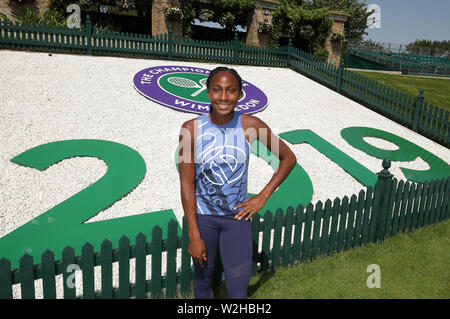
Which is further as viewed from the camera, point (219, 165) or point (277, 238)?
point (277, 238)

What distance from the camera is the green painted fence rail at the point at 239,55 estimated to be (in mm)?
11023

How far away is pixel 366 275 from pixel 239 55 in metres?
12.2

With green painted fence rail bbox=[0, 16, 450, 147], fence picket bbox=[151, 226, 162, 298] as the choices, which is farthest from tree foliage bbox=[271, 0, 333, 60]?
fence picket bbox=[151, 226, 162, 298]

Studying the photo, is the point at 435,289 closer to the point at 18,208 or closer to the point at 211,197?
the point at 211,197

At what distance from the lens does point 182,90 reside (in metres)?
10.4

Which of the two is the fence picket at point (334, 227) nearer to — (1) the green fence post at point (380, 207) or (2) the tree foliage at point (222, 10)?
(1) the green fence post at point (380, 207)

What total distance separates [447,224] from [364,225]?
204cm

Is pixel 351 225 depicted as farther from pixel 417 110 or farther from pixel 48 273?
pixel 417 110

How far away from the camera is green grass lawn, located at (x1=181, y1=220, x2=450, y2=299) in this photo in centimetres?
403

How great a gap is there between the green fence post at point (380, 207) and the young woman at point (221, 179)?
9.39 ft

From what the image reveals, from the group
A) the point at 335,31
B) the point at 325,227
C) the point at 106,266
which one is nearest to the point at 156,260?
the point at 106,266

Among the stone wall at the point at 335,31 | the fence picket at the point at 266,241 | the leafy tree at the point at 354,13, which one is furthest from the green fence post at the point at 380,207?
the leafy tree at the point at 354,13

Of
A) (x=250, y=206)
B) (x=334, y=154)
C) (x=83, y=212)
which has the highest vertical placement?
(x=250, y=206)

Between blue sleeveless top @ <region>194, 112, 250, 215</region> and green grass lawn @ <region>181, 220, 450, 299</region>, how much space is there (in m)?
1.59
